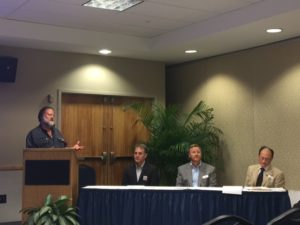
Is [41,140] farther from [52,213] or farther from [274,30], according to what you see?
[274,30]

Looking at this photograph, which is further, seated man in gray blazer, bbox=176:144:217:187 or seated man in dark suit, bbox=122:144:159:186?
seated man in dark suit, bbox=122:144:159:186

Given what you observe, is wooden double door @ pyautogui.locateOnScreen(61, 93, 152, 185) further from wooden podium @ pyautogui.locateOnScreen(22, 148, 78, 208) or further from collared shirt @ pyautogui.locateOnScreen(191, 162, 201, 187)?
wooden podium @ pyautogui.locateOnScreen(22, 148, 78, 208)

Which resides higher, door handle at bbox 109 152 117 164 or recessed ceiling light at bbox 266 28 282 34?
recessed ceiling light at bbox 266 28 282 34

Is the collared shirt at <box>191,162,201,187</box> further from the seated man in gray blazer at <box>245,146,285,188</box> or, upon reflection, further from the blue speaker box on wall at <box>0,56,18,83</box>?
the blue speaker box on wall at <box>0,56,18,83</box>

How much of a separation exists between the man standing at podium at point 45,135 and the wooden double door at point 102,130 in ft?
6.38

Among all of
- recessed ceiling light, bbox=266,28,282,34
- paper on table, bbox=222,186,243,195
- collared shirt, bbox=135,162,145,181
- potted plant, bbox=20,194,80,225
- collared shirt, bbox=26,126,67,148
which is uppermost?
recessed ceiling light, bbox=266,28,282,34

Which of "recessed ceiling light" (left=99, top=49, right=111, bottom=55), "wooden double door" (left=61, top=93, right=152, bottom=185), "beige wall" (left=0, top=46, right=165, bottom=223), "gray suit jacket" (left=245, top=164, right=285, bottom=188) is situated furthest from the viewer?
"wooden double door" (left=61, top=93, right=152, bottom=185)

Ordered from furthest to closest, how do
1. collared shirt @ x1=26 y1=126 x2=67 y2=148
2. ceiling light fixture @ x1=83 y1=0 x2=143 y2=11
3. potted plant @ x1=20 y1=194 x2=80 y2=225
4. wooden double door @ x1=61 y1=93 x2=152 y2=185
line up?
wooden double door @ x1=61 y1=93 x2=152 y2=185 < ceiling light fixture @ x1=83 y1=0 x2=143 y2=11 < collared shirt @ x1=26 y1=126 x2=67 y2=148 < potted plant @ x1=20 y1=194 x2=80 y2=225

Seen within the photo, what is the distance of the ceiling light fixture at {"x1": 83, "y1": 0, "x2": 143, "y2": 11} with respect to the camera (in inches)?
203

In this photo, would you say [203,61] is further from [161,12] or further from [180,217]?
[180,217]

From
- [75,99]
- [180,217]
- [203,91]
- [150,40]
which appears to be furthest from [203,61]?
[180,217]

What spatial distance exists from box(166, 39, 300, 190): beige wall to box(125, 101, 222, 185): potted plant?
0.17 meters

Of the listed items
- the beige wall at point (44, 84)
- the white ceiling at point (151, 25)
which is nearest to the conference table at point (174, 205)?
the white ceiling at point (151, 25)

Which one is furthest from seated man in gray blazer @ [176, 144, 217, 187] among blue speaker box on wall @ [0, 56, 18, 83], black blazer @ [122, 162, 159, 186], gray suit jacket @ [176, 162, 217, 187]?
blue speaker box on wall @ [0, 56, 18, 83]
